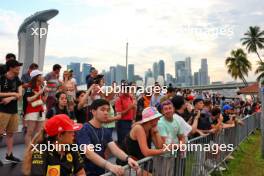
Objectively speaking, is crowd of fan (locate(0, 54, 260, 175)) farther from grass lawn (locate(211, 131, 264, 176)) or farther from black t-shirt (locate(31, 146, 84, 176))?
grass lawn (locate(211, 131, 264, 176))

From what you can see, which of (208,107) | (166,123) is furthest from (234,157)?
(166,123)

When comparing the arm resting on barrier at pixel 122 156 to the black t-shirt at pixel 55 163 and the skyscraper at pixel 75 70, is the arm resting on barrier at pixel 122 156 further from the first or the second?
the skyscraper at pixel 75 70

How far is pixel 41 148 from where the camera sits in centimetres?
318

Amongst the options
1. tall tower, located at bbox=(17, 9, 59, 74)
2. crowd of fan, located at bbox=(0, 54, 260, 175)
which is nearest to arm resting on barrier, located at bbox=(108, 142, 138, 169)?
crowd of fan, located at bbox=(0, 54, 260, 175)

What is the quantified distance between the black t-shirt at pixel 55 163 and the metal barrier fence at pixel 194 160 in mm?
370

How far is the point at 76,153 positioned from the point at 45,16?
55238 millimetres

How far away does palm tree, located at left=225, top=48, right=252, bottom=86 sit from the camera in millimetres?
81312

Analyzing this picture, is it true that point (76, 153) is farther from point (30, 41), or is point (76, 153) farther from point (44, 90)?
point (30, 41)

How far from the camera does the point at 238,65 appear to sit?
81.7m

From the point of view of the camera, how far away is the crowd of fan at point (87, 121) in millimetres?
3332

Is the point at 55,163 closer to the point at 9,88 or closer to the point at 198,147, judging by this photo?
the point at 9,88

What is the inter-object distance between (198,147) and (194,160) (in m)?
0.35

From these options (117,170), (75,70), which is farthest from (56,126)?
(75,70)

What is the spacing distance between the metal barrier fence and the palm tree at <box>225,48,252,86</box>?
2895 inches
